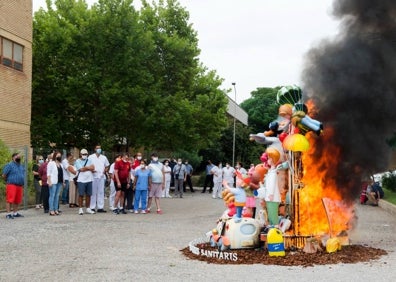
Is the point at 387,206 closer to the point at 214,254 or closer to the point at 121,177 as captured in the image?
the point at 121,177

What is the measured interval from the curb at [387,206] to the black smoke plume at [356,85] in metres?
7.99

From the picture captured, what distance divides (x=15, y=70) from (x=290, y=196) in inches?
698

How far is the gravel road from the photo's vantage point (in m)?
7.85

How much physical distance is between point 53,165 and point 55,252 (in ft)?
22.2

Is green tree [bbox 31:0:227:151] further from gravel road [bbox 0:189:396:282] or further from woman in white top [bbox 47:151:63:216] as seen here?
gravel road [bbox 0:189:396:282]

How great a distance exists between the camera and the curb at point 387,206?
60.0 ft

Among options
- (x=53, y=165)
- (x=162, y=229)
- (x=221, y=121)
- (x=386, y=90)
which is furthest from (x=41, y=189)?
(x=221, y=121)

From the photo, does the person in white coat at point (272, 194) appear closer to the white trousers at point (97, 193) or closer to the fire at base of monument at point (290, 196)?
the fire at base of monument at point (290, 196)

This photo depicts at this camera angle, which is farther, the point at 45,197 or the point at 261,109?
the point at 261,109

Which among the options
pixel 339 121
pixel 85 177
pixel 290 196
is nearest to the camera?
pixel 290 196

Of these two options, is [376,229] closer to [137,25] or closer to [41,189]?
[41,189]

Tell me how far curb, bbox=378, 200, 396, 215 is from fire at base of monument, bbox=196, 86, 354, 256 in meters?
8.79

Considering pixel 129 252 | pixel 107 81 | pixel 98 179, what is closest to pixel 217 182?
pixel 107 81

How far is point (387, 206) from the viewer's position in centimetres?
1956
